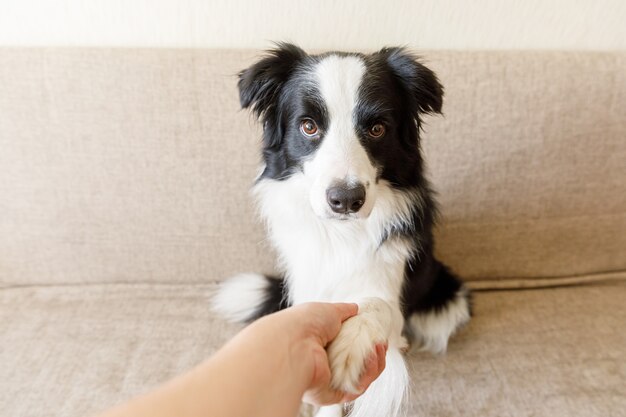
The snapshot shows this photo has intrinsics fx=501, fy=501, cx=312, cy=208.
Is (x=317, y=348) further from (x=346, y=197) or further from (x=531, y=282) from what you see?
(x=531, y=282)

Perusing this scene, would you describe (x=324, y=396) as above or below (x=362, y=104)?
below

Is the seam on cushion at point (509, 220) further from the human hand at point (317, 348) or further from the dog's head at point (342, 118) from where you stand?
the human hand at point (317, 348)

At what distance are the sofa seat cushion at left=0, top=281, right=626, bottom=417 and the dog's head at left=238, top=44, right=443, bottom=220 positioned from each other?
574 mm

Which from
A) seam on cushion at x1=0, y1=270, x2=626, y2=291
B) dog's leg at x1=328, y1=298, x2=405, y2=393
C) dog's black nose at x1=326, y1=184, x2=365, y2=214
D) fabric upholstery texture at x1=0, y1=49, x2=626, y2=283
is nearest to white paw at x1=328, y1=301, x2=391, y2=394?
dog's leg at x1=328, y1=298, x2=405, y2=393

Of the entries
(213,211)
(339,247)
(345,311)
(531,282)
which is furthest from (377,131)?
(531,282)

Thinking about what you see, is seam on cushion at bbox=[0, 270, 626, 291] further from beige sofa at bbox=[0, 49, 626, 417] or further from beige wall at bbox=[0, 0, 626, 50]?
beige wall at bbox=[0, 0, 626, 50]

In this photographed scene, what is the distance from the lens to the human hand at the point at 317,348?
0.90 metres

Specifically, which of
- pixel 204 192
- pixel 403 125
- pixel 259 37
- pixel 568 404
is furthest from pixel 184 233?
pixel 568 404

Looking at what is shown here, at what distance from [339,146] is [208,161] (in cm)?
60

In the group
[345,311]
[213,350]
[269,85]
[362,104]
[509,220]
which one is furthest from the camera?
[509,220]

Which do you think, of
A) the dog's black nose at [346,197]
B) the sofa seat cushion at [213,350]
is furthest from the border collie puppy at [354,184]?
the sofa seat cushion at [213,350]

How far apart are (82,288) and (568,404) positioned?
155 centimetres

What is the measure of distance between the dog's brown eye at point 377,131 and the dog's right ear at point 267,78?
0.28 m

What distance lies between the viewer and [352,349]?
0.98m
